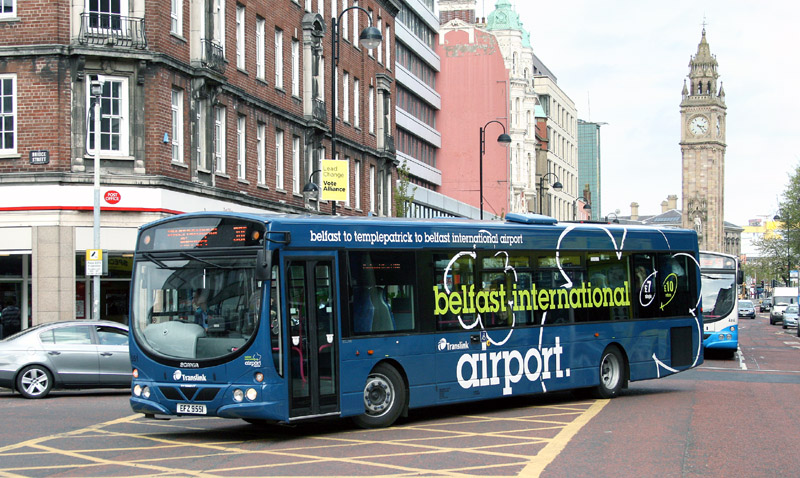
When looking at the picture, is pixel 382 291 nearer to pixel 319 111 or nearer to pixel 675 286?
pixel 675 286

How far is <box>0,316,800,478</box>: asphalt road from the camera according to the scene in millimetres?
11125

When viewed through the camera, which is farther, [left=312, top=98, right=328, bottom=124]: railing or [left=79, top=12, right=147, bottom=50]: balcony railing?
[left=312, top=98, right=328, bottom=124]: railing

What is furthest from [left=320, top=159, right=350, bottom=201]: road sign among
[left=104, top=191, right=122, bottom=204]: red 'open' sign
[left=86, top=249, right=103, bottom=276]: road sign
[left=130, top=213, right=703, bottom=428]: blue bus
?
[left=130, top=213, right=703, bottom=428]: blue bus

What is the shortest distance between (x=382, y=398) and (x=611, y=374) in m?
5.98

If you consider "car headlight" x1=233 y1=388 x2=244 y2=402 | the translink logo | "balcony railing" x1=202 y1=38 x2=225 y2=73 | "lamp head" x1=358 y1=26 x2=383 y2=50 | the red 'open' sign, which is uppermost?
"balcony railing" x1=202 y1=38 x2=225 y2=73

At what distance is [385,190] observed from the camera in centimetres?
5228

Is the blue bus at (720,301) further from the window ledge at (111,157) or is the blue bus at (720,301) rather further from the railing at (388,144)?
the railing at (388,144)

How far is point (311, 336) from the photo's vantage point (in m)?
13.7

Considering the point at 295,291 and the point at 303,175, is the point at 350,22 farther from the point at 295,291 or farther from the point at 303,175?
the point at 295,291

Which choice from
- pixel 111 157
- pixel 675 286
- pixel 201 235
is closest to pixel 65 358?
pixel 201 235

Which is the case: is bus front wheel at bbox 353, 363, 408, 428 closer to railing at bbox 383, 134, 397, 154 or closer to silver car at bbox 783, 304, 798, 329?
railing at bbox 383, 134, 397, 154

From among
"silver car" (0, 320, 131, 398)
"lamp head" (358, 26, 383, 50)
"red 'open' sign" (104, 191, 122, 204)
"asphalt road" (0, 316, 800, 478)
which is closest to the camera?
"asphalt road" (0, 316, 800, 478)

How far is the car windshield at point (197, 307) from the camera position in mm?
13211

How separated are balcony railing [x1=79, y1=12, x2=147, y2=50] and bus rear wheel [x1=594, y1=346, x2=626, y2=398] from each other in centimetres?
1672
